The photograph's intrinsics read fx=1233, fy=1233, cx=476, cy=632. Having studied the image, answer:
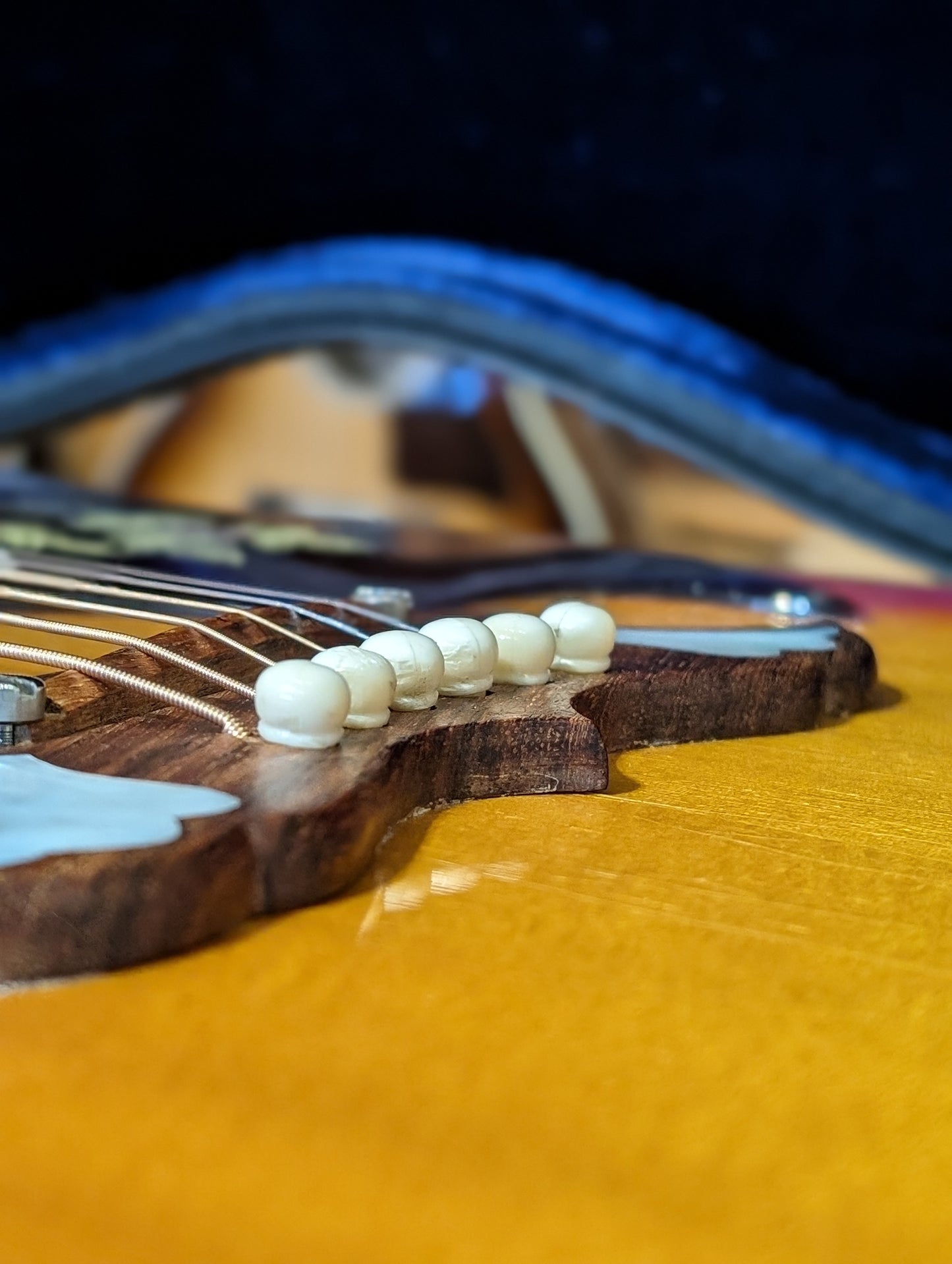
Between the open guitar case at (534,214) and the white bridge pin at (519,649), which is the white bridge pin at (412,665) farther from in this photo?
the open guitar case at (534,214)

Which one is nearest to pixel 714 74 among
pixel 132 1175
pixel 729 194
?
pixel 729 194

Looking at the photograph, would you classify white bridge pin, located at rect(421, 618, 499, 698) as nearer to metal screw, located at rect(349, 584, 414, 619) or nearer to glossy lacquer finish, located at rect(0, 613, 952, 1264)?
glossy lacquer finish, located at rect(0, 613, 952, 1264)

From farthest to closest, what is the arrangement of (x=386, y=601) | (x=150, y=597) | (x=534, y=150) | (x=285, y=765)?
(x=534, y=150)
(x=386, y=601)
(x=150, y=597)
(x=285, y=765)

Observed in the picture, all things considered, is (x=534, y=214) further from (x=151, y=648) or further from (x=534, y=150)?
(x=151, y=648)

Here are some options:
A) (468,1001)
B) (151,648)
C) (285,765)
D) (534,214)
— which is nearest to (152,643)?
(151,648)

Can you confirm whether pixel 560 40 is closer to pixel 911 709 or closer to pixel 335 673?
pixel 911 709

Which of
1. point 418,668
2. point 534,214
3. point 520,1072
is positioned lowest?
point 520,1072

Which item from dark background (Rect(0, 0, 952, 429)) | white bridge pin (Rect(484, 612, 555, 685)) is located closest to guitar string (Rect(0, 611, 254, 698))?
white bridge pin (Rect(484, 612, 555, 685))
